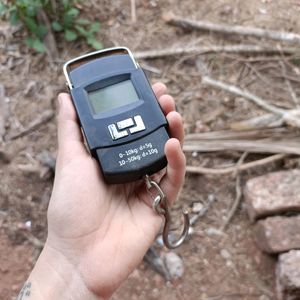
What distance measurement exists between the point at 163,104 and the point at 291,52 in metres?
1.16

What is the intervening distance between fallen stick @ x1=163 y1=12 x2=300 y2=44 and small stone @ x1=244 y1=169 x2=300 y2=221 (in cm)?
71

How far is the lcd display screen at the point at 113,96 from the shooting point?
4.48 ft

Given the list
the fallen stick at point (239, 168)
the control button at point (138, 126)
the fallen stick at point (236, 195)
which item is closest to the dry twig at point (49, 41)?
the fallen stick at point (239, 168)

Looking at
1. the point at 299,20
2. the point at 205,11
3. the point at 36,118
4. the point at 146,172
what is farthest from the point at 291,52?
the point at 146,172

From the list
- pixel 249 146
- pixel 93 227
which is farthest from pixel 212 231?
pixel 93 227

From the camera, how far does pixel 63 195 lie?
50.6 inches

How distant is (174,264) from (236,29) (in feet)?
3.71

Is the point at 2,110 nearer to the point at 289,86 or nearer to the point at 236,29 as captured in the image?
the point at 236,29

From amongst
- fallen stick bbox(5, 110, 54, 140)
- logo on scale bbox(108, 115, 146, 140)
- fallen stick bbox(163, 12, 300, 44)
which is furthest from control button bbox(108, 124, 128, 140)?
fallen stick bbox(163, 12, 300, 44)

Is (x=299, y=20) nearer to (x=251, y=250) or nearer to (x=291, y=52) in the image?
(x=291, y=52)

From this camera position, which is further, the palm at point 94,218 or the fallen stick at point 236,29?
the fallen stick at point 236,29

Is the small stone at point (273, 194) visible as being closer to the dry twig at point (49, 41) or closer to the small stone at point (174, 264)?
the small stone at point (174, 264)

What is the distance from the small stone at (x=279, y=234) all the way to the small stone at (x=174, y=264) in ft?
0.95

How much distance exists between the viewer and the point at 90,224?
1.29m
